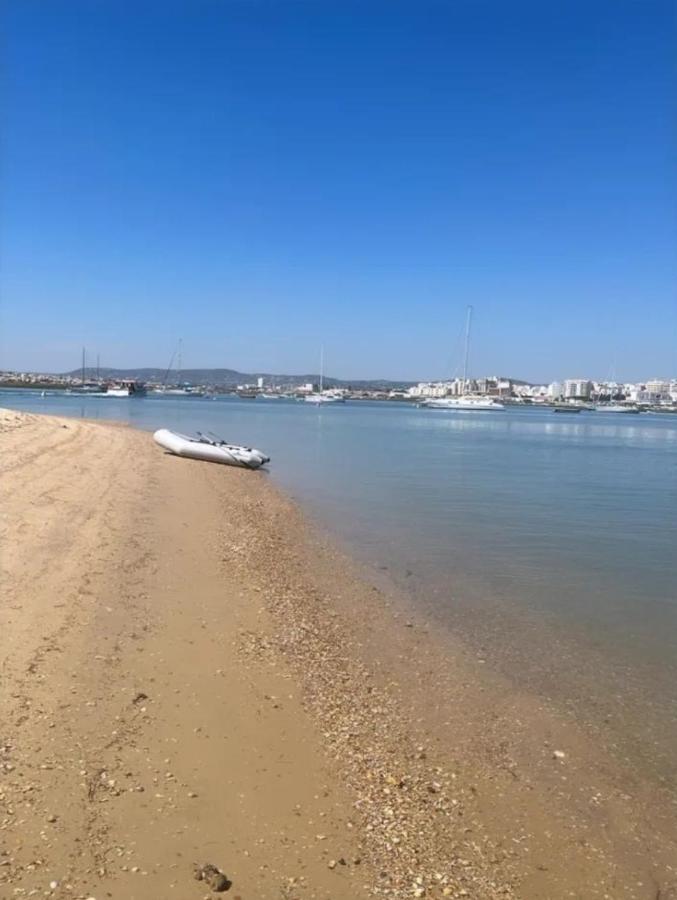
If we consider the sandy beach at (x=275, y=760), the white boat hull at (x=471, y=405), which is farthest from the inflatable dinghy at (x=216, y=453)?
the white boat hull at (x=471, y=405)

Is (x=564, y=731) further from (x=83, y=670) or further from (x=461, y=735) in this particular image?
(x=83, y=670)

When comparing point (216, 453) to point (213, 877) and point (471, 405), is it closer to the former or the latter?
point (213, 877)

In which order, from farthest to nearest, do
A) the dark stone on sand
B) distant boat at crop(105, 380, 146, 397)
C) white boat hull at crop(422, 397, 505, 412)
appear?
white boat hull at crop(422, 397, 505, 412) → distant boat at crop(105, 380, 146, 397) → the dark stone on sand

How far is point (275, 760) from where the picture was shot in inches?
198

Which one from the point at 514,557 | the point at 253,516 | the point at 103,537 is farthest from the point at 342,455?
the point at 103,537

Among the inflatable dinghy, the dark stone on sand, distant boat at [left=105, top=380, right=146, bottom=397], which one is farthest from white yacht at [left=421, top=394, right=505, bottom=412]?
the dark stone on sand

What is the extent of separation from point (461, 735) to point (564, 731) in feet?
3.45

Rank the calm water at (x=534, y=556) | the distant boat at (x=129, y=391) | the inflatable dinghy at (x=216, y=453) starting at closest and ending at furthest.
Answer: the calm water at (x=534, y=556), the inflatable dinghy at (x=216, y=453), the distant boat at (x=129, y=391)

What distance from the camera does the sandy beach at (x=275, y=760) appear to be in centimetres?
387

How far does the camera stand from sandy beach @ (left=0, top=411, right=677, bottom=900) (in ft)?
12.7

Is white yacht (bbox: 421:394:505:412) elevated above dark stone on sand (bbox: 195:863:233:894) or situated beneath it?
elevated above

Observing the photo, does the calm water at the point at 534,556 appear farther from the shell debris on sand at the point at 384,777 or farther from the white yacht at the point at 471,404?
the white yacht at the point at 471,404

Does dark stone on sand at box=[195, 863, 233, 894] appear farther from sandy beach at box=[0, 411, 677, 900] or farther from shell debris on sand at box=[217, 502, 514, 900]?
shell debris on sand at box=[217, 502, 514, 900]

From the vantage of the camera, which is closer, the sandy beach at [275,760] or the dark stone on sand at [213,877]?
the dark stone on sand at [213,877]
